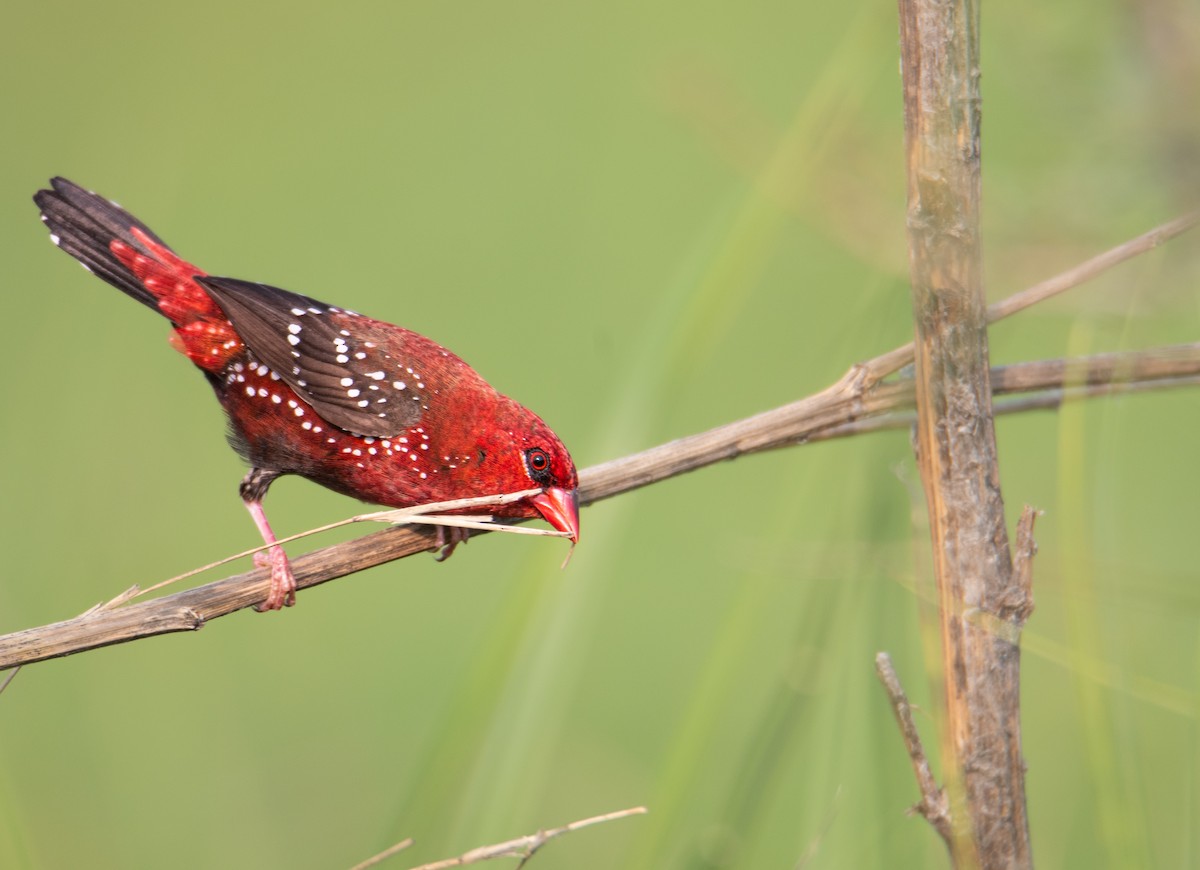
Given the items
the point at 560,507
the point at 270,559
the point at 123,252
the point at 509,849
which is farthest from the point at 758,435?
the point at 123,252

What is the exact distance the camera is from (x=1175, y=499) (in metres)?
4.97

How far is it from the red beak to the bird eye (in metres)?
0.03

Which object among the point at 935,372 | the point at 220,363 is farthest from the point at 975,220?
the point at 220,363

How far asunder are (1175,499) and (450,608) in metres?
3.32

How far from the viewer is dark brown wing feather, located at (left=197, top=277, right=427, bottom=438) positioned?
2121mm

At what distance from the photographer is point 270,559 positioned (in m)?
1.96

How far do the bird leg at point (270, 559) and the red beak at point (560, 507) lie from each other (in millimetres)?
453

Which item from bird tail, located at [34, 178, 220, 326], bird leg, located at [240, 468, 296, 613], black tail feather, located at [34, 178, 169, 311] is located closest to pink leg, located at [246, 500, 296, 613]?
bird leg, located at [240, 468, 296, 613]

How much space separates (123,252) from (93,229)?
8cm

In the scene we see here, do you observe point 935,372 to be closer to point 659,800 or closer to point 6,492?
point 659,800

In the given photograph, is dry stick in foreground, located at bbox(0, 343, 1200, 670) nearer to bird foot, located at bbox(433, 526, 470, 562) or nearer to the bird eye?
the bird eye

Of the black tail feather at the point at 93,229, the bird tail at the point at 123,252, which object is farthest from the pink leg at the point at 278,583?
the black tail feather at the point at 93,229

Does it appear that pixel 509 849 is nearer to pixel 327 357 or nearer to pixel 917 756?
pixel 917 756

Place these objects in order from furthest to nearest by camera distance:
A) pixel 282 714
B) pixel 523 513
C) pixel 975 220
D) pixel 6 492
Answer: pixel 6 492 < pixel 282 714 < pixel 523 513 < pixel 975 220
